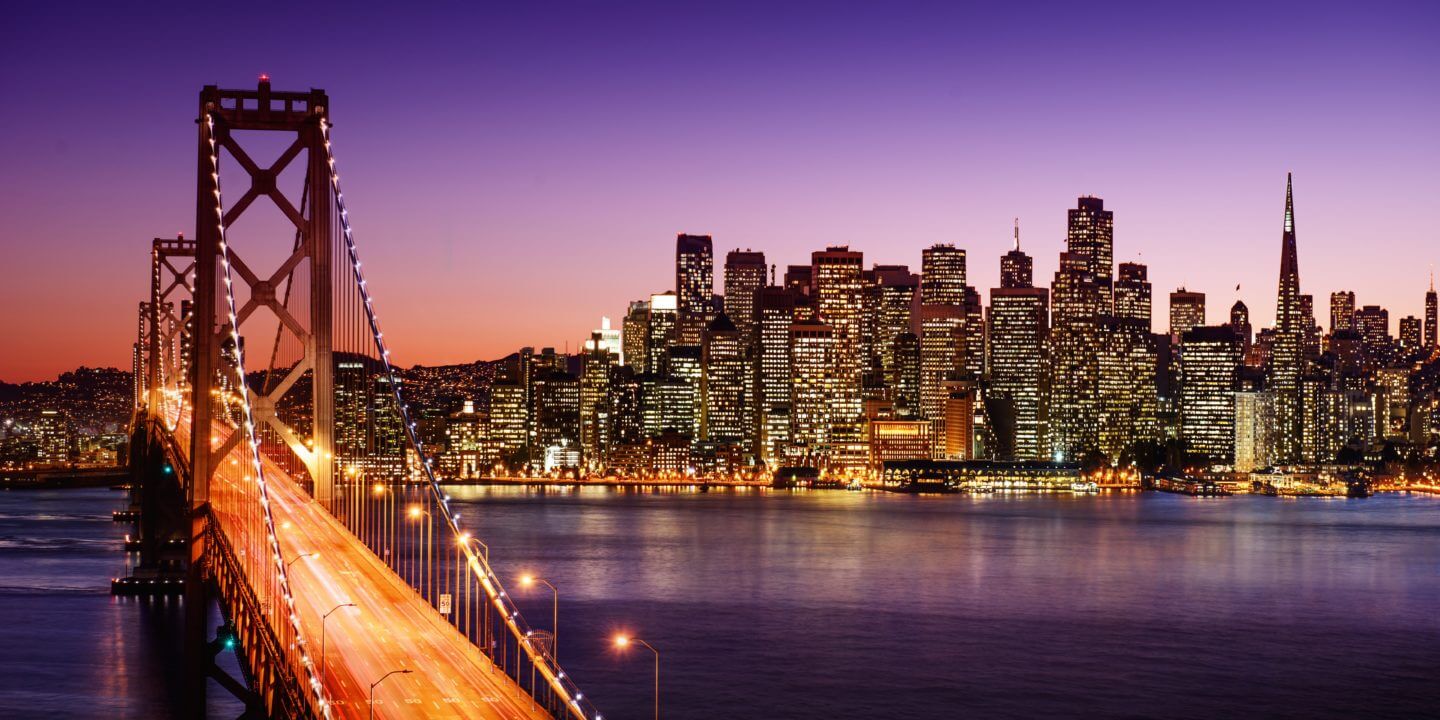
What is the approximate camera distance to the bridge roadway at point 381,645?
80.3 feet

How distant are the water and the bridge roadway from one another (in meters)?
5.51

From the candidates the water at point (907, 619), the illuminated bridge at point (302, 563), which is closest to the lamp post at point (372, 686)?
the illuminated bridge at point (302, 563)

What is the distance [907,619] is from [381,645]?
34485 mm

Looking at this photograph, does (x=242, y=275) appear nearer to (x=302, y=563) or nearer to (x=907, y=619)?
(x=302, y=563)

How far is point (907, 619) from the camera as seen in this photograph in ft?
199

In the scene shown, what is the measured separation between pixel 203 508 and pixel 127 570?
37.6m

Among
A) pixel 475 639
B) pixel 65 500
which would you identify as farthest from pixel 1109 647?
pixel 65 500

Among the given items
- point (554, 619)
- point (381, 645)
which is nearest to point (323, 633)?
point (381, 645)

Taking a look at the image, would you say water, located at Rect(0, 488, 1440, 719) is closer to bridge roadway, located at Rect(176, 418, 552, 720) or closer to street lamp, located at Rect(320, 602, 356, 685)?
bridge roadway, located at Rect(176, 418, 552, 720)

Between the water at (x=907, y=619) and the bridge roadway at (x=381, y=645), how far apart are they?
18.1 ft

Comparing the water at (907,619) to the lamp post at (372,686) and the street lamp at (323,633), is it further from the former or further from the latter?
the lamp post at (372,686)

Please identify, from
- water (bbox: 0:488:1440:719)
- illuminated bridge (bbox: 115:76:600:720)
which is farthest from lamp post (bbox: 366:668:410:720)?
water (bbox: 0:488:1440:719)

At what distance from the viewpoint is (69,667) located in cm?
4391

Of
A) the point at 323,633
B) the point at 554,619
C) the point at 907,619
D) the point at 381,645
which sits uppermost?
the point at 323,633
